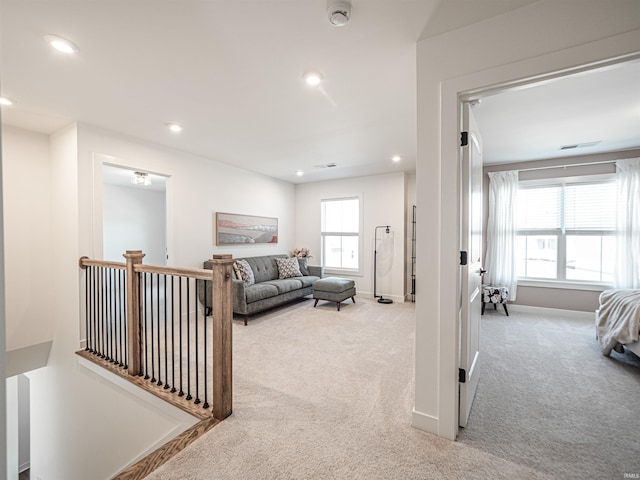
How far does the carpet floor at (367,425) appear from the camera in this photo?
159 cm

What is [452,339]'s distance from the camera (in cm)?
176

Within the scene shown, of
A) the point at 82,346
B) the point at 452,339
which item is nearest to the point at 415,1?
the point at 452,339

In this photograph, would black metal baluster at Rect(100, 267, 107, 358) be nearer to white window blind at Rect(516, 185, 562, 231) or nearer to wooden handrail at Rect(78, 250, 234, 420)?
wooden handrail at Rect(78, 250, 234, 420)

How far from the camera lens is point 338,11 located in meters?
1.63

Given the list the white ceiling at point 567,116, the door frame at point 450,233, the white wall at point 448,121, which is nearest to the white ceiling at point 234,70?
the white ceiling at point 567,116

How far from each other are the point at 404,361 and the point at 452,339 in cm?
122

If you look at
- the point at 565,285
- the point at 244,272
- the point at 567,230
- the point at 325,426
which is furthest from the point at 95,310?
the point at 567,230

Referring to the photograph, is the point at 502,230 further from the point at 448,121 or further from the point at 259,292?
the point at 259,292

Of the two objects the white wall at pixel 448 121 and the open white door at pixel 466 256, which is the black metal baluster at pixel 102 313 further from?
the open white door at pixel 466 256

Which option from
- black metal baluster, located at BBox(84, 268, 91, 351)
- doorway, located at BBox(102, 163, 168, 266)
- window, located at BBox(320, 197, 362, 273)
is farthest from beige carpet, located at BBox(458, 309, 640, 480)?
doorway, located at BBox(102, 163, 168, 266)

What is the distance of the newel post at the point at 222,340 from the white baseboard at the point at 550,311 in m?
4.55

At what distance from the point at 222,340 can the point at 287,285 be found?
2.61m

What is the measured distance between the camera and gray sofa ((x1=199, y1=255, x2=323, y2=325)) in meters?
3.95

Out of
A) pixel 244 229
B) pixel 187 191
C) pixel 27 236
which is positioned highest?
pixel 187 191
